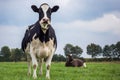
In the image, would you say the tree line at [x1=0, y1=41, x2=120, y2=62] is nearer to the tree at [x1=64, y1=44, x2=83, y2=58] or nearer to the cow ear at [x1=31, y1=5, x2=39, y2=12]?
the tree at [x1=64, y1=44, x2=83, y2=58]

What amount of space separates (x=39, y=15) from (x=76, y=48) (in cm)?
A: 13013

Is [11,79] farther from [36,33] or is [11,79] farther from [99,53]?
[99,53]

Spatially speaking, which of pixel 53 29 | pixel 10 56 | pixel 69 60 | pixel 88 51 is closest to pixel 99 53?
pixel 88 51

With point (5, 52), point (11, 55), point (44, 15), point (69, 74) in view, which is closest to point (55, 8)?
point (44, 15)

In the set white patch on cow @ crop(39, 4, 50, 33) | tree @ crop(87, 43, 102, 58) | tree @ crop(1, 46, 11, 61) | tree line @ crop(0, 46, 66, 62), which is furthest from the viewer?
tree @ crop(87, 43, 102, 58)

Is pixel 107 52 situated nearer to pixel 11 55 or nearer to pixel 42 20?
pixel 11 55

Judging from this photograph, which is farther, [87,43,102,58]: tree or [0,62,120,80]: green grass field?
[87,43,102,58]: tree

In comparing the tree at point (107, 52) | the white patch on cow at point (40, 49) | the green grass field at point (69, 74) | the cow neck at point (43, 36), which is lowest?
the green grass field at point (69, 74)

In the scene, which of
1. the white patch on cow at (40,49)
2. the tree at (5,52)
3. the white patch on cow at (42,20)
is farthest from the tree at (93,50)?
the white patch on cow at (42,20)

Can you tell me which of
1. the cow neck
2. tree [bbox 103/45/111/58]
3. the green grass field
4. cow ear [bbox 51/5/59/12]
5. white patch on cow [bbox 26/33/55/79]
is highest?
tree [bbox 103/45/111/58]

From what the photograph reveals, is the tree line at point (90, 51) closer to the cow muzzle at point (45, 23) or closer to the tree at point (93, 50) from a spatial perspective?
the tree at point (93, 50)

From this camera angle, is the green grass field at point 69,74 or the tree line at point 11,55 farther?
the tree line at point 11,55

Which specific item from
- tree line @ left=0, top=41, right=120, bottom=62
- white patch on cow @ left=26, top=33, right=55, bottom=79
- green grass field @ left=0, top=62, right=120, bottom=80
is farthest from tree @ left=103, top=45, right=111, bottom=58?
white patch on cow @ left=26, top=33, right=55, bottom=79

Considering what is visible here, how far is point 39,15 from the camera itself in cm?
1429
